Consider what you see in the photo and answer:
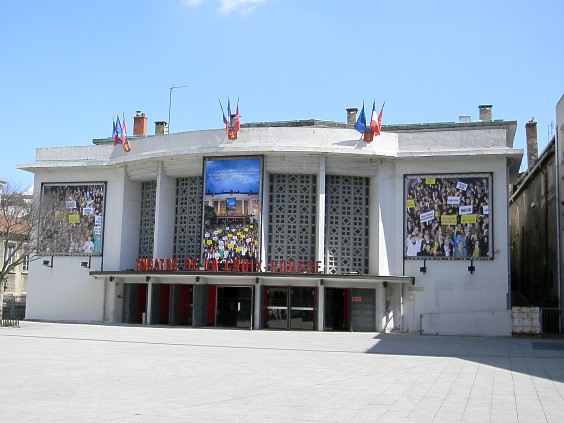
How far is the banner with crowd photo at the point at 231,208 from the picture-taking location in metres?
34.3

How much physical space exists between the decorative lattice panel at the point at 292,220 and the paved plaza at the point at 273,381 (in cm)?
959

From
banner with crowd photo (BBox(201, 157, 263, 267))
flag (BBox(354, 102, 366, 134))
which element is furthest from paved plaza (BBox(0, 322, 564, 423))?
flag (BBox(354, 102, 366, 134))

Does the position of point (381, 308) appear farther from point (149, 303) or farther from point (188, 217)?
point (149, 303)

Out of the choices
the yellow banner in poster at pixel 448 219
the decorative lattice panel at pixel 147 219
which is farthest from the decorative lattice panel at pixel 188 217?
the yellow banner in poster at pixel 448 219

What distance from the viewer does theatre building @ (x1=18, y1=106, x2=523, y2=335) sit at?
109ft

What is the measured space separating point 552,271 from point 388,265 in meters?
10.5

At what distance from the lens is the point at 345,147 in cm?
3403

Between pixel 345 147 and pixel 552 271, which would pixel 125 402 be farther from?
pixel 552 271

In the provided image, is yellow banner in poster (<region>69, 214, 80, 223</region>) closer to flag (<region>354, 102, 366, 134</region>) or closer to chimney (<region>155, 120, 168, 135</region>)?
chimney (<region>155, 120, 168, 135</region>)

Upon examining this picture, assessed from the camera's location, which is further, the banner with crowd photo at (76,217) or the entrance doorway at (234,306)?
the banner with crowd photo at (76,217)

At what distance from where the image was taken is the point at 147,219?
1529 inches

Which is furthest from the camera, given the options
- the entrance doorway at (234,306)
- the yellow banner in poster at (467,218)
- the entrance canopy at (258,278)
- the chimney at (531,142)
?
the chimney at (531,142)

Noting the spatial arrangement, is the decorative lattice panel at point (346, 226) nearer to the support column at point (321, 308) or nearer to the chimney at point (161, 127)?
the support column at point (321, 308)

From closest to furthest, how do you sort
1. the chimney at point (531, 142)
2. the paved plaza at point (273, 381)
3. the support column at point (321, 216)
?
1. the paved plaza at point (273, 381)
2. the support column at point (321, 216)
3. the chimney at point (531, 142)
